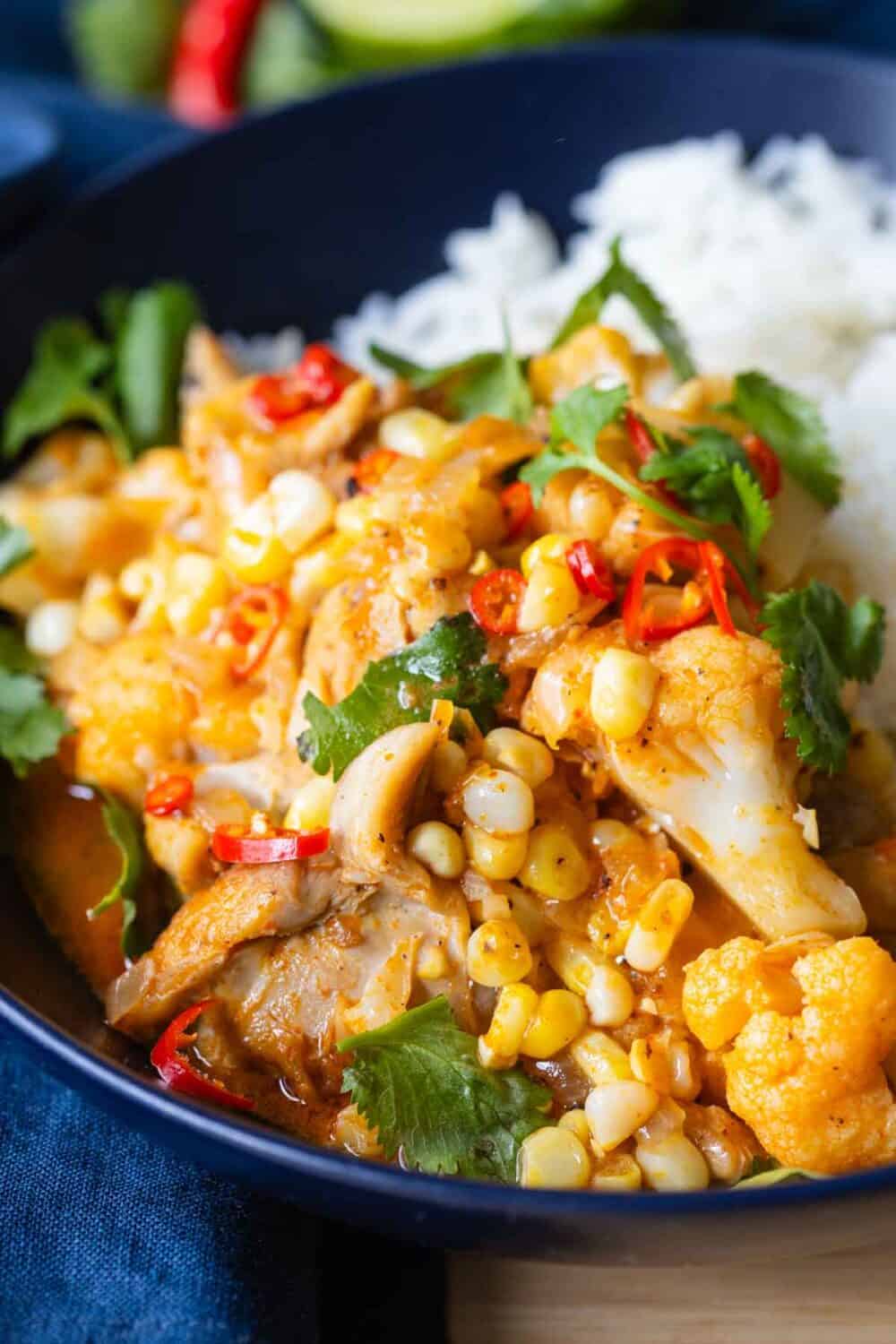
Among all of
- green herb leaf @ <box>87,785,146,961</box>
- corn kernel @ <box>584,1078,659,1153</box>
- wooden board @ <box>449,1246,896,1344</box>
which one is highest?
corn kernel @ <box>584,1078,659,1153</box>

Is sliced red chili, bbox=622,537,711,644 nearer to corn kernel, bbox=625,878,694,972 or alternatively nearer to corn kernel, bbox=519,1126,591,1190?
corn kernel, bbox=625,878,694,972

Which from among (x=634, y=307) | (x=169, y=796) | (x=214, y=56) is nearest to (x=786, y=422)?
(x=634, y=307)

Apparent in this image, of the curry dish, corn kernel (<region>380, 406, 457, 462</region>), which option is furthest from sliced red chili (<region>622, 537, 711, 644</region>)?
corn kernel (<region>380, 406, 457, 462</region>)

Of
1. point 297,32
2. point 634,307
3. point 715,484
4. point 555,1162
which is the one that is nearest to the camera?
point 555,1162

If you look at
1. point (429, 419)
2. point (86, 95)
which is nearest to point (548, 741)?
point (429, 419)

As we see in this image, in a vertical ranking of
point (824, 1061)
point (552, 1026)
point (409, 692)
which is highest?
point (409, 692)

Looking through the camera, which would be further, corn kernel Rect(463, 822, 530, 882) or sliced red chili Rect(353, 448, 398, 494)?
sliced red chili Rect(353, 448, 398, 494)

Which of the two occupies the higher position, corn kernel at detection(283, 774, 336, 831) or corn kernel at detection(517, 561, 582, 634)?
corn kernel at detection(517, 561, 582, 634)

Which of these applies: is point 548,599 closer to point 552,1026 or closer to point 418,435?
point 418,435
